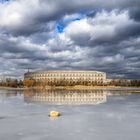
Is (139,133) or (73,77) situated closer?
(139,133)

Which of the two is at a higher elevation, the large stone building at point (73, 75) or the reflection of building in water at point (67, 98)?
the large stone building at point (73, 75)

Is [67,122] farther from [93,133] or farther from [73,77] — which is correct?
[73,77]

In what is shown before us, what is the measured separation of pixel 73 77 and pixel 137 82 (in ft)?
87.5

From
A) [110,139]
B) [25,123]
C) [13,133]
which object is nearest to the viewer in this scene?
[110,139]

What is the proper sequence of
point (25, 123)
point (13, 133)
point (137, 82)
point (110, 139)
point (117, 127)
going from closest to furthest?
point (110, 139), point (13, 133), point (117, 127), point (25, 123), point (137, 82)

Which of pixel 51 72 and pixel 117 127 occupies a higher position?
pixel 51 72

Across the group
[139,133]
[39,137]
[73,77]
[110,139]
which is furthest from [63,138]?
[73,77]

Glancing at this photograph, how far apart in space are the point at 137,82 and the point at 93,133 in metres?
105

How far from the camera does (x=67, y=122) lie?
39.1ft

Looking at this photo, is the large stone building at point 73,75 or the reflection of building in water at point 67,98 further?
the large stone building at point 73,75

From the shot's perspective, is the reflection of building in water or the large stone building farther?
the large stone building

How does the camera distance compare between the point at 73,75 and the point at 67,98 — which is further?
the point at 73,75

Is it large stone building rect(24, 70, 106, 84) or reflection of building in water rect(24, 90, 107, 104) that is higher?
large stone building rect(24, 70, 106, 84)

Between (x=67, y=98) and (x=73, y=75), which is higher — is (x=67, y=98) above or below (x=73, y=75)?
below
